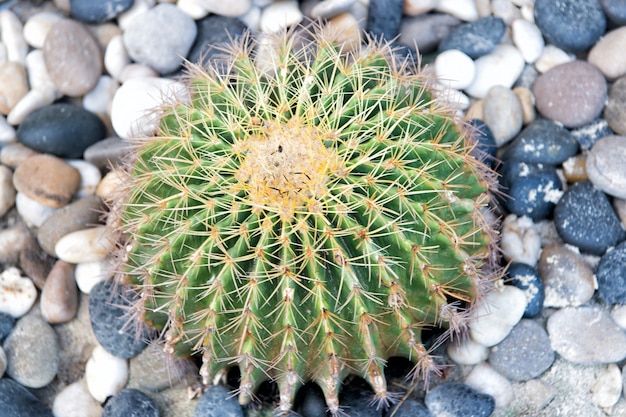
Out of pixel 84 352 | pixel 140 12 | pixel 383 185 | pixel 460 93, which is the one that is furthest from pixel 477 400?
pixel 140 12

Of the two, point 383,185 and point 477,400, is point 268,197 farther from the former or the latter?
point 477,400

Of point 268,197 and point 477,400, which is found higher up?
point 268,197

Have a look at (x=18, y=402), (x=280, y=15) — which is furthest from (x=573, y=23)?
(x=18, y=402)

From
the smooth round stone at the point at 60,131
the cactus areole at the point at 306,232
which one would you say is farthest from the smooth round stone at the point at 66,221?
the cactus areole at the point at 306,232

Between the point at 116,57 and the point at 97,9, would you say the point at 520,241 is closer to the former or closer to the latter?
the point at 116,57

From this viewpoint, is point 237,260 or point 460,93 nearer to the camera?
point 237,260

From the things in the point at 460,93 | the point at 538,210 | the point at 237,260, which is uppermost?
the point at 237,260

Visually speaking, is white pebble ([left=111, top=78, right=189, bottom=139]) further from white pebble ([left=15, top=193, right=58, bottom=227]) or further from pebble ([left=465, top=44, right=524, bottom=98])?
pebble ([left=465, top=44, right=524, bottom=98])
